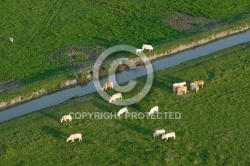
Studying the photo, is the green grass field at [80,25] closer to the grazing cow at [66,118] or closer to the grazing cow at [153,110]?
the grazing cow at [66,118]

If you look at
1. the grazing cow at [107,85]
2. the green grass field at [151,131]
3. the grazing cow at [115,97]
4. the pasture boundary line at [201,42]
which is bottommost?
the green grass field at [151,131]

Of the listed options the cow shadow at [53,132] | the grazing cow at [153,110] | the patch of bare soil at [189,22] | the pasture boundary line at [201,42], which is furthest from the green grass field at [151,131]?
the patch of bare soil at [189,22]

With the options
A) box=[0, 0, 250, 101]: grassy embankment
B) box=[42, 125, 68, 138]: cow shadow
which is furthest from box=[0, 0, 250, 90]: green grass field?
box=[42, 125, 68, 138]: cow shadow

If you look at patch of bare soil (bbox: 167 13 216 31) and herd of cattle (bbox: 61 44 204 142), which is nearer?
herd of cattle (bbox: 61 44 204 142)

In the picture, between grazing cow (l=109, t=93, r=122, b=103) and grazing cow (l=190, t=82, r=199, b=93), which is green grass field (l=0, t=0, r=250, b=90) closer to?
grazing cow (l=109, t=93, r=122, b=103)

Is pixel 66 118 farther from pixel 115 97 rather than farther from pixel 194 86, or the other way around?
pixel 194 86

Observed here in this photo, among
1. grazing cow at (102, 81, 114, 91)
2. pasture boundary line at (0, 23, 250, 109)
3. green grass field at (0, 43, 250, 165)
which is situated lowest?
green grass field at (0, 43, 250, 165)
